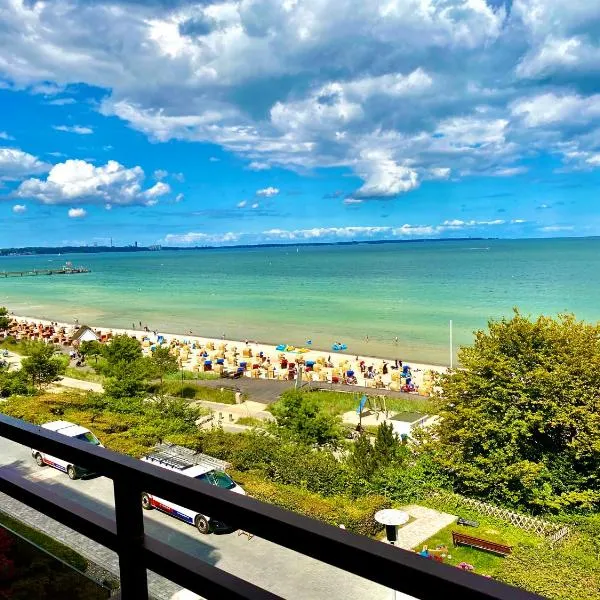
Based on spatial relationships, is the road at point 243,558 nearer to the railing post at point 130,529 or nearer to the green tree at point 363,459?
the railing post at point 130,529

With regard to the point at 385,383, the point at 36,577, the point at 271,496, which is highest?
the point at 36,577

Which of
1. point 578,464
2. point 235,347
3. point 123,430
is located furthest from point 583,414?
point 235,347

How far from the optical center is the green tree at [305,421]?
53.8 ft

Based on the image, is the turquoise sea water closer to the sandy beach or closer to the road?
the sandy beach

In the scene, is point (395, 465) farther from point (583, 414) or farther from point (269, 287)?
point (269, 287)

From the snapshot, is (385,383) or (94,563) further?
(385,383)

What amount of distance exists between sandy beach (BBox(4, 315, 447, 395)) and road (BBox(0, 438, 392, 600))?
24672 millimetres

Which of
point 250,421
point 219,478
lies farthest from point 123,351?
point 219,478

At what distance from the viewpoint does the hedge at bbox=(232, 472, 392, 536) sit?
10734 millimetres

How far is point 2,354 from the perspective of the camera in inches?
1342

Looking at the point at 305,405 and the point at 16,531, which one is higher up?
the point at 16,531

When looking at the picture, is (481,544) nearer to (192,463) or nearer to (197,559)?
(192,463)

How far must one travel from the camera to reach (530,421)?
44.8 feet

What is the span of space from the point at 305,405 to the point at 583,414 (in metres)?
7.20
